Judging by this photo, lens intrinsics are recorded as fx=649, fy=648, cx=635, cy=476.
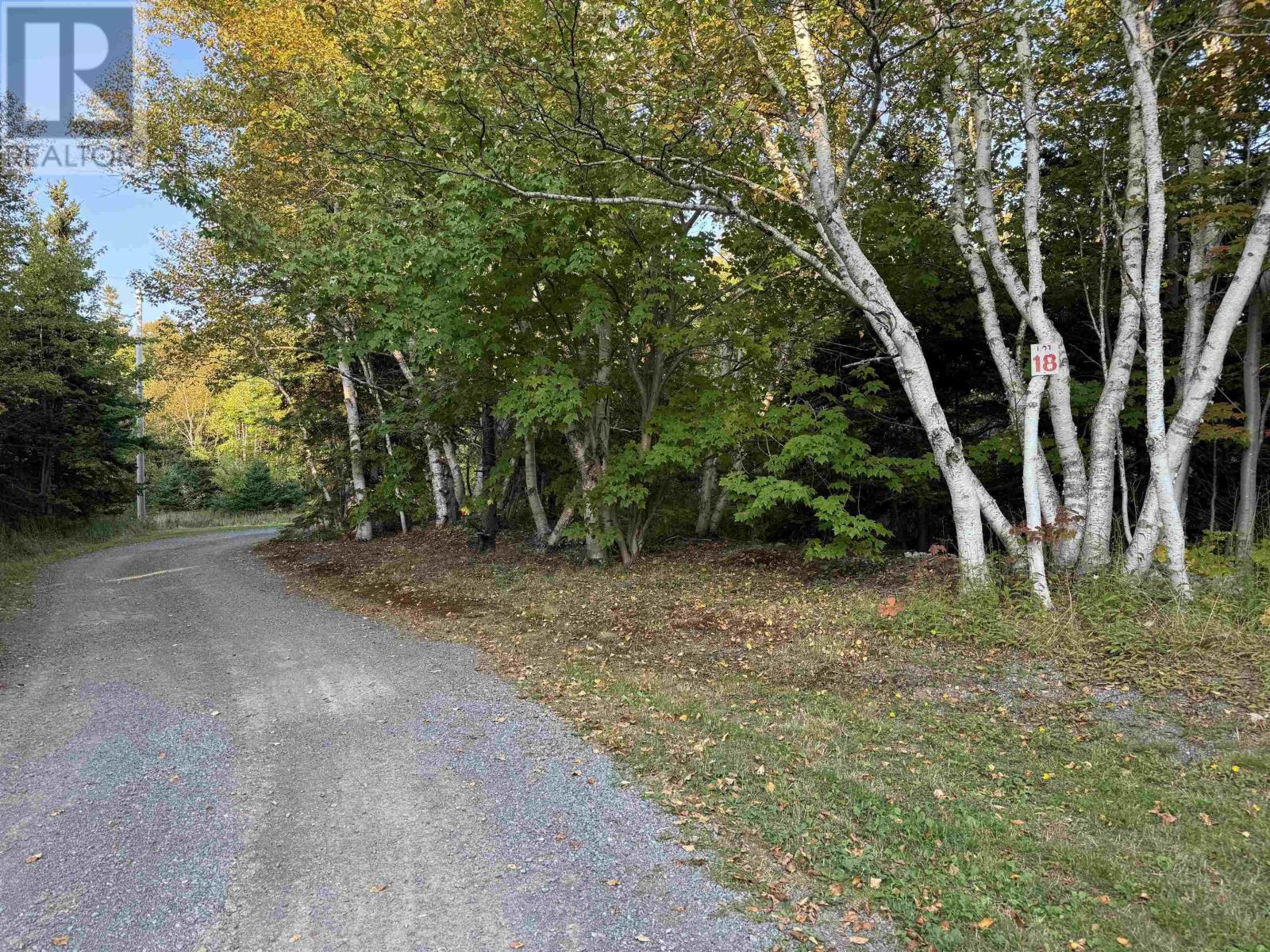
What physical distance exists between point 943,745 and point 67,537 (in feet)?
68.5

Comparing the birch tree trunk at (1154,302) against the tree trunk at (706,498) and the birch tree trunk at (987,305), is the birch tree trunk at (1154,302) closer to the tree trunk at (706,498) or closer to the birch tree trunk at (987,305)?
the birch tree trunk at (987,305)

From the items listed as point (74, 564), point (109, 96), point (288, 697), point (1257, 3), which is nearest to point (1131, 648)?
point (1257, 3)

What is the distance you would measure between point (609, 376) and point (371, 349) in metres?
3.46

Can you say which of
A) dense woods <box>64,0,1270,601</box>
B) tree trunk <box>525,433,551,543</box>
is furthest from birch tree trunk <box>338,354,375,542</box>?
tree trunk <box>525,433,551,543</box>

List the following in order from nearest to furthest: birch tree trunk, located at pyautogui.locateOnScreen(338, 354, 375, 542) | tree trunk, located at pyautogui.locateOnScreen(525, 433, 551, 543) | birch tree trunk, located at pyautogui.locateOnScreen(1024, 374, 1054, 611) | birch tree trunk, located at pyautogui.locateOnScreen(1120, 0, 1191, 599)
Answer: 1. birch tree trunk, located at pyautogui.locateOnScreen(1120, 0, 1191, 599)
2. birch tree trunk, located at pyautogui.locateOnScreen(1024, 374, 1054, 611)
3. tree trunk, located at pyautogui.locateOnScreen(525, 433, 551, 543)
4. birch tree trunk, located at pyautogui.locateOnScreen(338, 354, 375, 542)

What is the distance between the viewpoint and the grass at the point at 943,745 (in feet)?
8.45

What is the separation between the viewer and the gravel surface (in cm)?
255

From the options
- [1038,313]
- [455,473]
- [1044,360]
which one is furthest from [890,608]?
[455,473]

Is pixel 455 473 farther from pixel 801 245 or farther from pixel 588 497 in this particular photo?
pixel 801 245

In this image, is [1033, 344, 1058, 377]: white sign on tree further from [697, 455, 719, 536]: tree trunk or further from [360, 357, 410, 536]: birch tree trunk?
[360, 357, 410, 536]: birch tree trunk

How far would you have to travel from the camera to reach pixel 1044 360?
543 centimetres

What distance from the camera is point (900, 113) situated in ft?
25.5

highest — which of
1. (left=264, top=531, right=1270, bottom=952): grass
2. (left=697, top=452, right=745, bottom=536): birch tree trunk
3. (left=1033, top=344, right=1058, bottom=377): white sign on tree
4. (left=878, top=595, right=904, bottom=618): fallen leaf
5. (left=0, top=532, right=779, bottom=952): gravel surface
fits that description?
(left=1033, top=344, right=1058, bottom=377): white sign on tree

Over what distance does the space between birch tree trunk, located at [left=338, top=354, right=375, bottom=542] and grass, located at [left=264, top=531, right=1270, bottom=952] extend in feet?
27.9
